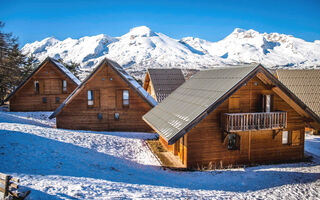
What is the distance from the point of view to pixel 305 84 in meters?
28.4

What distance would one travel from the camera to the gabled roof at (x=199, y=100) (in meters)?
13.5

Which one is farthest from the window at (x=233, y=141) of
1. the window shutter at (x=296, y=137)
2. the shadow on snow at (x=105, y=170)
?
the window shutter at (x=296, y=137)

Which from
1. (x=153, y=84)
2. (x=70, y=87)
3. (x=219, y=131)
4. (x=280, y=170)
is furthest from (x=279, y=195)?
(x=70, y=87)

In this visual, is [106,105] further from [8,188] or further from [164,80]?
[8,188]

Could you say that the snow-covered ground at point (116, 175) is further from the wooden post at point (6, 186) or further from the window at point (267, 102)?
the window at point (267, 102)

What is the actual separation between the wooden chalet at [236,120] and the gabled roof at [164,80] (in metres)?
14.9

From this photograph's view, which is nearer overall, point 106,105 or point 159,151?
point 159,151

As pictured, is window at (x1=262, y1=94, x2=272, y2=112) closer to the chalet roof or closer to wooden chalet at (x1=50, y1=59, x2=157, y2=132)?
wooden chalet at (x1=50, y1=59, x2=157, y2=132)

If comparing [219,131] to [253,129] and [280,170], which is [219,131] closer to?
[253,129]

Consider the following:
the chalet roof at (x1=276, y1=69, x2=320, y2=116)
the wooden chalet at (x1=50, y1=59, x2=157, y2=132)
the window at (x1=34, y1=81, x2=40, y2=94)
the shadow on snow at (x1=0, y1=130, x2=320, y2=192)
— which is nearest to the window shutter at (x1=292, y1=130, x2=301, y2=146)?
the shadow on snow at (x1=0, y1=130, x2=320, y2=192)

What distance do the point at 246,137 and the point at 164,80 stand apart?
20225mm

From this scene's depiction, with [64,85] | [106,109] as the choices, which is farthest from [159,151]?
[64,85]

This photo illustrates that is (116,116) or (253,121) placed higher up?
(253,121)

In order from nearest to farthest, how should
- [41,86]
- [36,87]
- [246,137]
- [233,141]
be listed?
1. [246,137]
2. [233,141]
3. [41,86]
4. [36,87]
